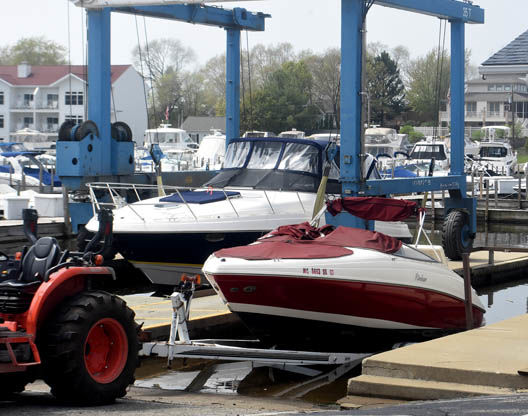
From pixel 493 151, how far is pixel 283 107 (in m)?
15.8

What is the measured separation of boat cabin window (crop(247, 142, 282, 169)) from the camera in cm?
Result: 1791

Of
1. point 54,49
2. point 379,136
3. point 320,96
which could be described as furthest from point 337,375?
point 54,49

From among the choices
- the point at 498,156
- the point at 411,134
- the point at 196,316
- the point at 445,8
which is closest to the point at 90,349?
the point at 196,316

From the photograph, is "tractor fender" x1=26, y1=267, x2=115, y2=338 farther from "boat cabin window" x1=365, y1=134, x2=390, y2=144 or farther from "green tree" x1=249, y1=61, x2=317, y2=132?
"green tree" x1=249, y1=61, x2=317, y2=132

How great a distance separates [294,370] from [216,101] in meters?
104

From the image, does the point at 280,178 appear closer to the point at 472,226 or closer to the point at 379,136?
the point at 472,226

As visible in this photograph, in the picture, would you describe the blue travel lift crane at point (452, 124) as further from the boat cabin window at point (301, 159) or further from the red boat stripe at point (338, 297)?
the red boat stripe at point (338, 297)

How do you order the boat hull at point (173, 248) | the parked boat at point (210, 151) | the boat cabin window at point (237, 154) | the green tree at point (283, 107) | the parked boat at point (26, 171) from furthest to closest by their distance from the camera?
the green tree at point (283, 107) < the parked boat at point (210, 151) < the parked boat at point (26, 171) < the boat cabin window at point (237, 154) < the boat hull at point (173, 248)

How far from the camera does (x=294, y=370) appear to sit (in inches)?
461

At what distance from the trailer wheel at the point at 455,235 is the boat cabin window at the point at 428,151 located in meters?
25.6

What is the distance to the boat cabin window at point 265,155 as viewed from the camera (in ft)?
58.7

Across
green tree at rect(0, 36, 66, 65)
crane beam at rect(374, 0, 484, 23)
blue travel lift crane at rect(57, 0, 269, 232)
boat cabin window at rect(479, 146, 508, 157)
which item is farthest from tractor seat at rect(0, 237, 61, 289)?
green tree at rect(0, 36, 66, 65)

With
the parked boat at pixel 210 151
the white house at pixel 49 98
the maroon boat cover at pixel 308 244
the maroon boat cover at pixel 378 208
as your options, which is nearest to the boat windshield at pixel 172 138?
the parked boat at pixel 210 151

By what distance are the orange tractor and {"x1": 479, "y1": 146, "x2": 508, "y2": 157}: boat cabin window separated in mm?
43999
